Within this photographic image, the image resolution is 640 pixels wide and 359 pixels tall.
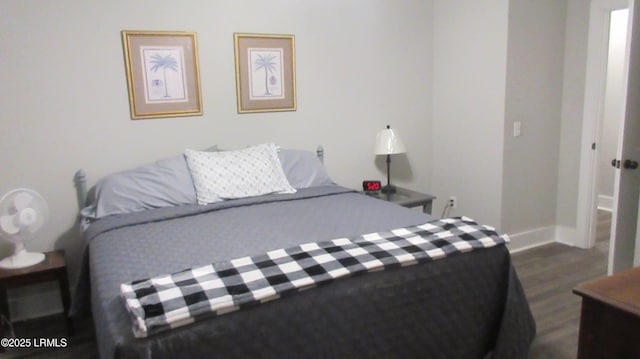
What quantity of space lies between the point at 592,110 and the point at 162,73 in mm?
3321

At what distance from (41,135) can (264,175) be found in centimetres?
140

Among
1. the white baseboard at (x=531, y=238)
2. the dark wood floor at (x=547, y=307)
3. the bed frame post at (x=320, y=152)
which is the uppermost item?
the bed frame post at (x=320, y=152)

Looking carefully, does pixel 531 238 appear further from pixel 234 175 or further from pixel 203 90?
pixel 203 90

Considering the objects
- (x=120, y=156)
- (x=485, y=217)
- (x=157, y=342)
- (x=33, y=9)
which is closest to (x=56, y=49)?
(x=33, y=9)

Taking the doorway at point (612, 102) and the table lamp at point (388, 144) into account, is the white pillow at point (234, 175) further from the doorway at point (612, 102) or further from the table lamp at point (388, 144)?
the doorway at point (612, 102)

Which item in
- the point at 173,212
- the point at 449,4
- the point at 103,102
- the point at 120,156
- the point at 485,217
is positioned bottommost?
the point at 485,217

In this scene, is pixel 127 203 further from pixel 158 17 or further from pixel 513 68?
pixel 513 68

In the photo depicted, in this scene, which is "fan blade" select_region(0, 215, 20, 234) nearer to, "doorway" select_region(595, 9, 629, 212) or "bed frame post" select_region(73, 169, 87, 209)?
"bed frame post" select_region(73, 169, 87, 209)

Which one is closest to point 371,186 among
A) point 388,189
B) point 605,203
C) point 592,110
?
point 388,189

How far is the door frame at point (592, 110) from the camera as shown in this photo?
3371mm

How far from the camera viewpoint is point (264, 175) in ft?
9.83

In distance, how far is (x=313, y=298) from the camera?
1.57m

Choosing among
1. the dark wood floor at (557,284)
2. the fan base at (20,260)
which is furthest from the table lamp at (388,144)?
the fan base at (20,260)

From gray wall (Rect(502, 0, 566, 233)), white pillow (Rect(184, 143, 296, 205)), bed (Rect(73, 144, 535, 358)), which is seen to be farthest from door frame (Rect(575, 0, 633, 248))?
white pillow (Rect(184, 143, 296, 205))
